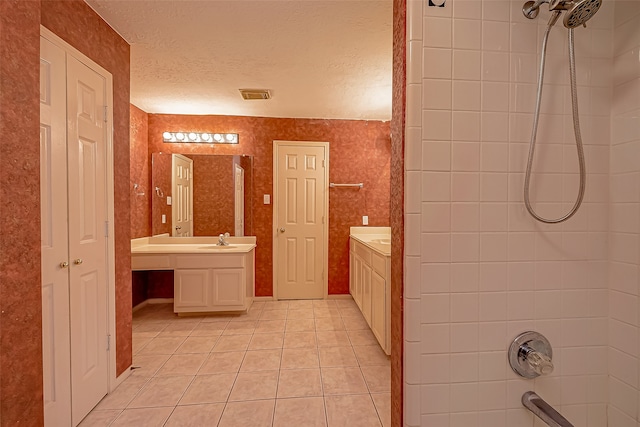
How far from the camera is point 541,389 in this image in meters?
0.98

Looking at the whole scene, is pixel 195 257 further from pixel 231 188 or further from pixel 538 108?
pixel 538 108

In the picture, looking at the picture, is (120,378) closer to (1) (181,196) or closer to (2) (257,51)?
(1) (181,196)

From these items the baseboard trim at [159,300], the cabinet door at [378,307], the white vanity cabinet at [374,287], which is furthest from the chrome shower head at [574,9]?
the baseboard trim at [159,300]

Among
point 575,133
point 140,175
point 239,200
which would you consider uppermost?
point 140,175

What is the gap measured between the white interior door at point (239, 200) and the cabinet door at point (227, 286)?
66 centimetres

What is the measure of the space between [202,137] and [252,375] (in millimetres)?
2820

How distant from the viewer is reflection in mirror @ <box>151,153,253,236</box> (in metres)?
3.53

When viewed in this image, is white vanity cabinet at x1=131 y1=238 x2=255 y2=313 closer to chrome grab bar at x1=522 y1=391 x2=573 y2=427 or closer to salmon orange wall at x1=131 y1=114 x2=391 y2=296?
salmon orange wall at x1=131 y1=114 x2=391 y2=296

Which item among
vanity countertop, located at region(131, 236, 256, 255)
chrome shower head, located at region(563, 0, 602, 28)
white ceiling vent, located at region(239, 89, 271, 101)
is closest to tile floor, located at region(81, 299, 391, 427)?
vanity countertop, located at region(131, 236, 256, 255)

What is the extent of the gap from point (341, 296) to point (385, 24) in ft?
9.99

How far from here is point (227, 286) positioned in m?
3.08

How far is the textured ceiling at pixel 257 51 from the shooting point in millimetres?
1732

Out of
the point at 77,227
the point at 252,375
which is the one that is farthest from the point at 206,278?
the point at 77,227

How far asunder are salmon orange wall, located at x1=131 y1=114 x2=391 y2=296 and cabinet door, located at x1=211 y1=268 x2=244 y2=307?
63 centimetres
